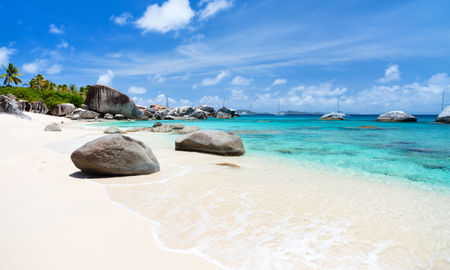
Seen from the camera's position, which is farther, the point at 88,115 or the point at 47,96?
the point at 47,96

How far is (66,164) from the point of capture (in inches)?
241

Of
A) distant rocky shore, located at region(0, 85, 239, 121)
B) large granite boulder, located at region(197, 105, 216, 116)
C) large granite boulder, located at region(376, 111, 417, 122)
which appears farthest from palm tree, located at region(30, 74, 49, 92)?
large granite boulder, located at region(376, 111, 417, 122)

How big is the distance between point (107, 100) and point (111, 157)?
1769 inches

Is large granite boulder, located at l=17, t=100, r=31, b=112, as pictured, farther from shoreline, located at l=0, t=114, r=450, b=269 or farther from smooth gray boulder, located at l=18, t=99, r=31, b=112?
shoreline, located at l=0, t=114, r=450, b=269

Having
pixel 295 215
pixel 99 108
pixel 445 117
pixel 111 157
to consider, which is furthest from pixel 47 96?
pixel 445 117

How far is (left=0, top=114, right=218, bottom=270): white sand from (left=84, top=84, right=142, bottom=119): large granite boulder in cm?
4482

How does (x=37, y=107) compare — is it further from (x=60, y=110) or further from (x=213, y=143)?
(x=213, y=143)

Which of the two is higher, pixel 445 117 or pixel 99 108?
pixel 99 108

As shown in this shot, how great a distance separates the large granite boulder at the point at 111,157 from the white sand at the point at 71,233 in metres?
0.76

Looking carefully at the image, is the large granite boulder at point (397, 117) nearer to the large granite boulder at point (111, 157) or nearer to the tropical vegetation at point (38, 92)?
the large granite boulder at point (111, 157)

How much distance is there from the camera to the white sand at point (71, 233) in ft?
7.20

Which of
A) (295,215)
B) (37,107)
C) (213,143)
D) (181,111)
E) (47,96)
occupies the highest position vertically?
(47,96)

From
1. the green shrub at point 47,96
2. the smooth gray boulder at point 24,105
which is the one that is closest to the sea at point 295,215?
the smooth gray boulder at point 24,105

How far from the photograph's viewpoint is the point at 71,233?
265 cm
